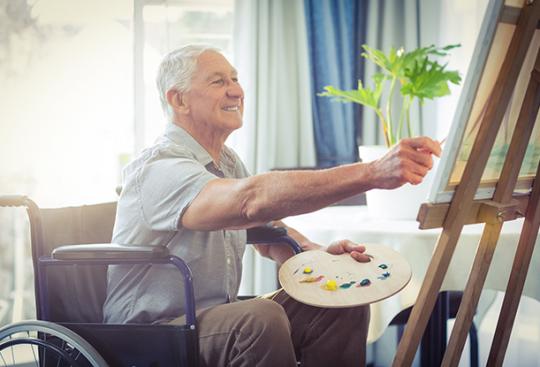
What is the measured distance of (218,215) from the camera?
53.5 inches

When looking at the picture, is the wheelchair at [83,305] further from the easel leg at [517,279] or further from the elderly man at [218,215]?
the easel leg at [517,279]

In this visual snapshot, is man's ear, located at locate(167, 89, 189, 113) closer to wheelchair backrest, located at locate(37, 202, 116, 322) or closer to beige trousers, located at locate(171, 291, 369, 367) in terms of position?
wheelchair backrest, located at locate(37, 202, 116, 322)

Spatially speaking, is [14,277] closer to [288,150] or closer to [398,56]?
[288,150]

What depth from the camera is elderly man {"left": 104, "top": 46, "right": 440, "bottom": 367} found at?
4.24ft

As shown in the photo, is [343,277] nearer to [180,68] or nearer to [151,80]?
[180,68]

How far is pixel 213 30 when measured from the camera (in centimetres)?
327

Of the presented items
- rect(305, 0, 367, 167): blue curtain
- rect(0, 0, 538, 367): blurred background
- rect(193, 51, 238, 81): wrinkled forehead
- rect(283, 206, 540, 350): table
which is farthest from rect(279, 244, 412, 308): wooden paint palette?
rect(305, 0, 367, 167): blue curtain

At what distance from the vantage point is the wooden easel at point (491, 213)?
4.34ft

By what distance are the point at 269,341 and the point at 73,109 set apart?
186cm

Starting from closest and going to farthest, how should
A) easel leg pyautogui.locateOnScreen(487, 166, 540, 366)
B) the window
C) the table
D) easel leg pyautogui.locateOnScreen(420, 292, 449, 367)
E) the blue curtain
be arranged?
Answer: easel leg pyautogui.locateOnScreen(487, 166, 540, 366)
the table
easel leg pyautogui.locateOnScreen(420, 292, 449, 367)
the window
the blue curtain

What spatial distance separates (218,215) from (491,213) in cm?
55

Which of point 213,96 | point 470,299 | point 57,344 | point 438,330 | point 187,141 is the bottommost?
point 438,330

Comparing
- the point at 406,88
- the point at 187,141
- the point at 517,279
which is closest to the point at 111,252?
the point at 187,141

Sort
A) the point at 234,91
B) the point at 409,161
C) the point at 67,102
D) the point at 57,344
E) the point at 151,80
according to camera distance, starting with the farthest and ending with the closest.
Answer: the point at 151,80 → the point at 67,102 → the point at 234,91 → the point at 57,344 → the point at 409,161
